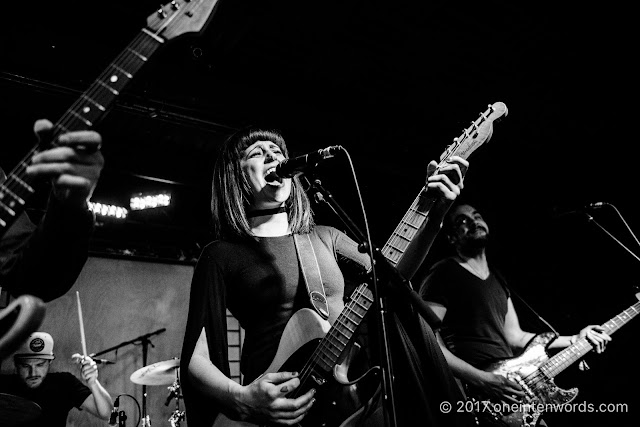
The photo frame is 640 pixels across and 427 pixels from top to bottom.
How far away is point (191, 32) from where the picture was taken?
1.70 meters

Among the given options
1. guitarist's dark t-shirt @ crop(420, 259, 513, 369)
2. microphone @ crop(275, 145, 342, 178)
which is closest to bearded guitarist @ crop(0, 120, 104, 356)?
microphone @ crop(275, 145, 342, 178)

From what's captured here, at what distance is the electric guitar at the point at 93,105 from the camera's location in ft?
4.13

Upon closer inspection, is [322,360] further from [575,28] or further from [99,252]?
[99,252]

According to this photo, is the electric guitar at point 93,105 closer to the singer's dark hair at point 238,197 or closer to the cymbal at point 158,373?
the singer's dark hair at point 238,197

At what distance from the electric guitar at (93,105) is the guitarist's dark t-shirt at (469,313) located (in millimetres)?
2742

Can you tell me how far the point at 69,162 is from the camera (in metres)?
1.39

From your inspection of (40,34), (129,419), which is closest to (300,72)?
(40,34)

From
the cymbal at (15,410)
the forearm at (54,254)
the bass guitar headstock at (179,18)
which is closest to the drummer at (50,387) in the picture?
the cymbal at (15,410)

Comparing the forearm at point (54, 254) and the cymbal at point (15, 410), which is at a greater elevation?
the forearm at point (54, 254)

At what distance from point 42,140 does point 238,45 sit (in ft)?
13.4

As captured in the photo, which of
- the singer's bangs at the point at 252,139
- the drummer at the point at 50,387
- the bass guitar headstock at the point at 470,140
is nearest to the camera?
the bass guitar headstock at the point at 470,140

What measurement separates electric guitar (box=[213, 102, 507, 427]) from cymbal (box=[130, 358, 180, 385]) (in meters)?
3.92

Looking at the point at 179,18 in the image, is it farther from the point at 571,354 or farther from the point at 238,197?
the point at 571,354

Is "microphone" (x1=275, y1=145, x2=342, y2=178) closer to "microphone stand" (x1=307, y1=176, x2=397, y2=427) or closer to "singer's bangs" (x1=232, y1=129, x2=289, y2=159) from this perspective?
"microphone stand" (x1=307, y1=176, x2=397, y2=427)
